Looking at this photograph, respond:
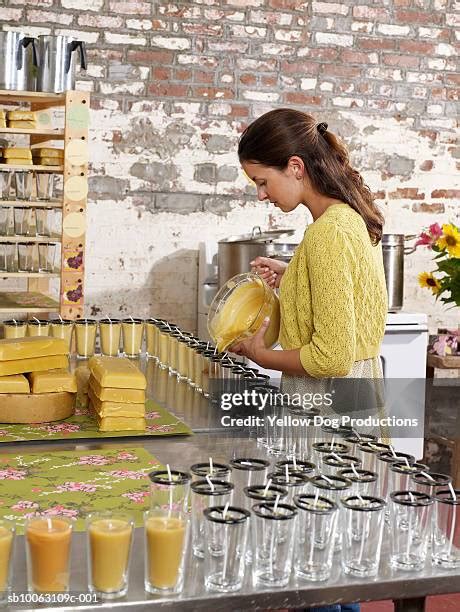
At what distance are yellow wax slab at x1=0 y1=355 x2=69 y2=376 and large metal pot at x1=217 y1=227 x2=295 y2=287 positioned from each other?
6.89 feet

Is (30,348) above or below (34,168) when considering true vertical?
below

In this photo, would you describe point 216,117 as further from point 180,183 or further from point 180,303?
point 180,303

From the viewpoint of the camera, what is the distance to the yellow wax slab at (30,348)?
2.63 m

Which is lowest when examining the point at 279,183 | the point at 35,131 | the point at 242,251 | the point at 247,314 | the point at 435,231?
the point at 247,314

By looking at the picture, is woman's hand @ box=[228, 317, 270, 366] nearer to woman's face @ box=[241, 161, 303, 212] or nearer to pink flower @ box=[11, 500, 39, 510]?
woman's face @ box=[241, 161, 303, 212]

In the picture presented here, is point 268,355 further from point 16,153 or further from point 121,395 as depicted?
point 16,153

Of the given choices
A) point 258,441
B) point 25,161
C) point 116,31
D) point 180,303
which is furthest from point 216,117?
point 258,441

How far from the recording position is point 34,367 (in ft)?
8.82

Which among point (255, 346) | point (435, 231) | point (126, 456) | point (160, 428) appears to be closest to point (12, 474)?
point (126, 456)

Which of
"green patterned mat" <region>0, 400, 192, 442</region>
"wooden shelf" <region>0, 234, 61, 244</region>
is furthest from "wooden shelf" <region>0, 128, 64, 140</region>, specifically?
"green patterned mat" <region>0, 400, 192, 442</region>

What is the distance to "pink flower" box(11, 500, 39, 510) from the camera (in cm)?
188

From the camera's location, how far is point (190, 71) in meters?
5.43

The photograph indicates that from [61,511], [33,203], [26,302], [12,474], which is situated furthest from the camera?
[26,302]

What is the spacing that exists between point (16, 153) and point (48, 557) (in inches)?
125
